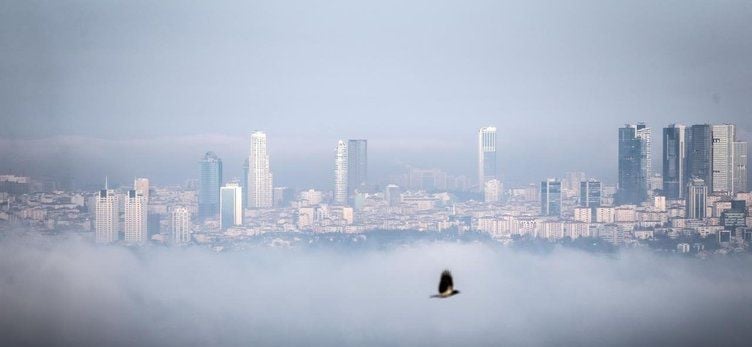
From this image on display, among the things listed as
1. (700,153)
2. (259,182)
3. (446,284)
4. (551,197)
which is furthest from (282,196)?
(446,284)

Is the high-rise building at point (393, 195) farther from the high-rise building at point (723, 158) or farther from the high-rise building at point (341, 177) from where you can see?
the high-rise building at point (723, 158)

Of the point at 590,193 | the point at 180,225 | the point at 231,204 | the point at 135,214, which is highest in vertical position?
the point at 590,193

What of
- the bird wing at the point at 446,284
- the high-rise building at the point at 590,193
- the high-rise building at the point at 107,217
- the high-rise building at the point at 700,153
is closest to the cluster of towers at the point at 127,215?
the high-rise building at the point at 107,217

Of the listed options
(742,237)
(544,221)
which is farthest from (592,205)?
(742,237)

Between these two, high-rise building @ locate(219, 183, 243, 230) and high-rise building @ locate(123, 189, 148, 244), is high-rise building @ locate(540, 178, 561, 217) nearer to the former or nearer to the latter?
high-rise building @ locate(219, 183, 243, 230)

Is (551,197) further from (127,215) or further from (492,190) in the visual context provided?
(127,215)
